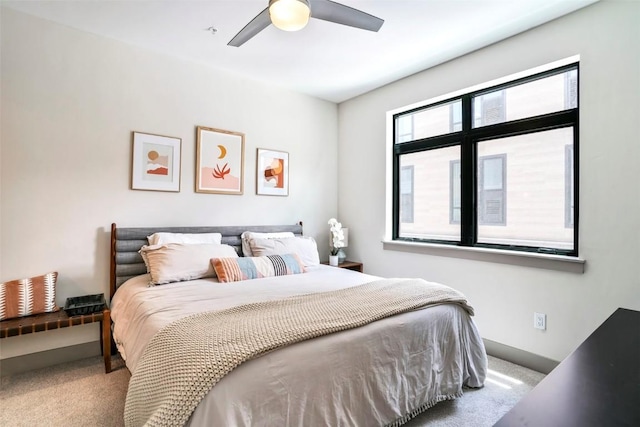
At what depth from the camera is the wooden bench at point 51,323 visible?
218cm

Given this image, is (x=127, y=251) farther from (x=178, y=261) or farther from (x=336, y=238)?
(x=336, y=238)

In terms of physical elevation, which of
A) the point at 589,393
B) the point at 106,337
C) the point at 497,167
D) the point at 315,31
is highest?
the point at 315,31

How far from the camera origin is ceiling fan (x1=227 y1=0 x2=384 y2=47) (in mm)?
1722

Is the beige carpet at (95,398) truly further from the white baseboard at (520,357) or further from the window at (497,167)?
the window at (497,167)

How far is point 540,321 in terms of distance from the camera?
8.49ft

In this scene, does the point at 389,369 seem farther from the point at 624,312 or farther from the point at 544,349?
the point at 544,349

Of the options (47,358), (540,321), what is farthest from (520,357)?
(47,358)

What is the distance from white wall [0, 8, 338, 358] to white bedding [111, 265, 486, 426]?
681 millimetres

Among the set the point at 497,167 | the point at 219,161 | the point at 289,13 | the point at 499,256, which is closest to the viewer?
the point at 289,13

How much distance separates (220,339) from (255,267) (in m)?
1.48

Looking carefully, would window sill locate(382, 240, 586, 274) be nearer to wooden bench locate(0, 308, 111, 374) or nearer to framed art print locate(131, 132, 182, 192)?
framed art print locate(131, 132, 182, 192)

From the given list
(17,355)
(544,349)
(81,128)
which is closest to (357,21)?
(81,128)

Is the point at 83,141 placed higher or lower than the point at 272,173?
higher

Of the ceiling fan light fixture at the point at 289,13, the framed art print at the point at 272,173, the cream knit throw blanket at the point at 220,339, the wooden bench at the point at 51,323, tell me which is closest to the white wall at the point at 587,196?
the cream knit throw blanket at the point at 220,339
